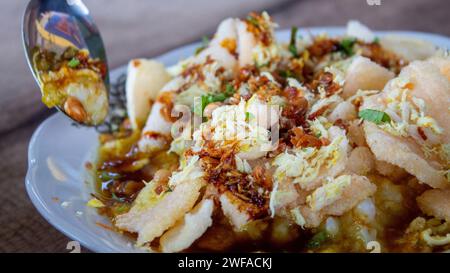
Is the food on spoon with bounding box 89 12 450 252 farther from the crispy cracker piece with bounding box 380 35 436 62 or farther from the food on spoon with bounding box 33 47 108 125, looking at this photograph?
the crispy cracker piece with bounding box 380 35 436 62

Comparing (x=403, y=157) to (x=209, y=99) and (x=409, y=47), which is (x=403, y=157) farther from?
(x=409, y=47)

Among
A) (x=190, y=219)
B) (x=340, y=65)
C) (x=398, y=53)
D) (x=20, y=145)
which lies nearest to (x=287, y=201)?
(x=190, y=219)

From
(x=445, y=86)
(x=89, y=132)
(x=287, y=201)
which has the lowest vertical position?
(x=89, y=132)

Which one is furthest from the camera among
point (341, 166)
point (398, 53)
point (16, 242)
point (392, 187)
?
point (398, 53)

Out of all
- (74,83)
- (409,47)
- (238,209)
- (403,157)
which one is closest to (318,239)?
(238,209)

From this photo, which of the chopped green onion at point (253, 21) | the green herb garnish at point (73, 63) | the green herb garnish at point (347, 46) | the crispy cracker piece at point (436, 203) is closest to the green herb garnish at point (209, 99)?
the chopped green onion at point (253, 21)

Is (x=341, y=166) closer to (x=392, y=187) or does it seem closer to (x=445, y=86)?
(x=392, y=187)
